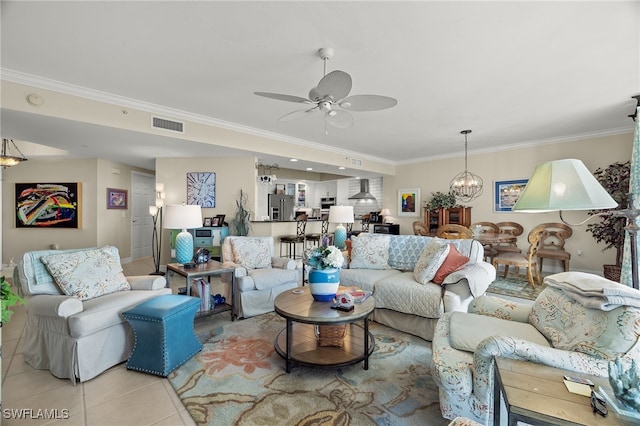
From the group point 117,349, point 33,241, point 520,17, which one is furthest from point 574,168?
point 33,241

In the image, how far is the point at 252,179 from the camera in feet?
18.8

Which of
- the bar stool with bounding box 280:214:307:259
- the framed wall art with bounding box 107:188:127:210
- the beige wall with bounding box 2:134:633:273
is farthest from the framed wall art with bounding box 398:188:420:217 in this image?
the framed wall art with bounding box 107:188:127:210

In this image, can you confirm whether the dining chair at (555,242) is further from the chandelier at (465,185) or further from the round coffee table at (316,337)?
the round coffee table at (316,337)

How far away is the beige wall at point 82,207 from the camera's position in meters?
6.12

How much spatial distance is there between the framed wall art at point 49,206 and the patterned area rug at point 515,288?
27.1ft

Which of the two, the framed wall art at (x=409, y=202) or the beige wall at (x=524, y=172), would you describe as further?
the framed wall art at (x=409, y=202)

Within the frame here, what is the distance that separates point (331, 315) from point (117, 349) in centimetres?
182

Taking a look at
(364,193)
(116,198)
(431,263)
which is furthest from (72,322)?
(364,193)

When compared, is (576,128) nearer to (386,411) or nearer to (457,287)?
(457,287)

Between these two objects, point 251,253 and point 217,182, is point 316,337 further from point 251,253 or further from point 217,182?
point 217,182

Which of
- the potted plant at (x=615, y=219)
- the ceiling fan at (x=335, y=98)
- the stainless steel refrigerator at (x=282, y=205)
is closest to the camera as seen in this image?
the ceiling fan at (x=335, y=98)

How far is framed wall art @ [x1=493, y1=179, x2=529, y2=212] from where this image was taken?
6008mm

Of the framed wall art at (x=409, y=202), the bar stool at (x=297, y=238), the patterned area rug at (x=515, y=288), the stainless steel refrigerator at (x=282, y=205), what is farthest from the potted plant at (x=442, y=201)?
the stainless steel refrigerator at (x=282, y=205)

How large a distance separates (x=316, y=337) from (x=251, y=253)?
1606 millimetres
